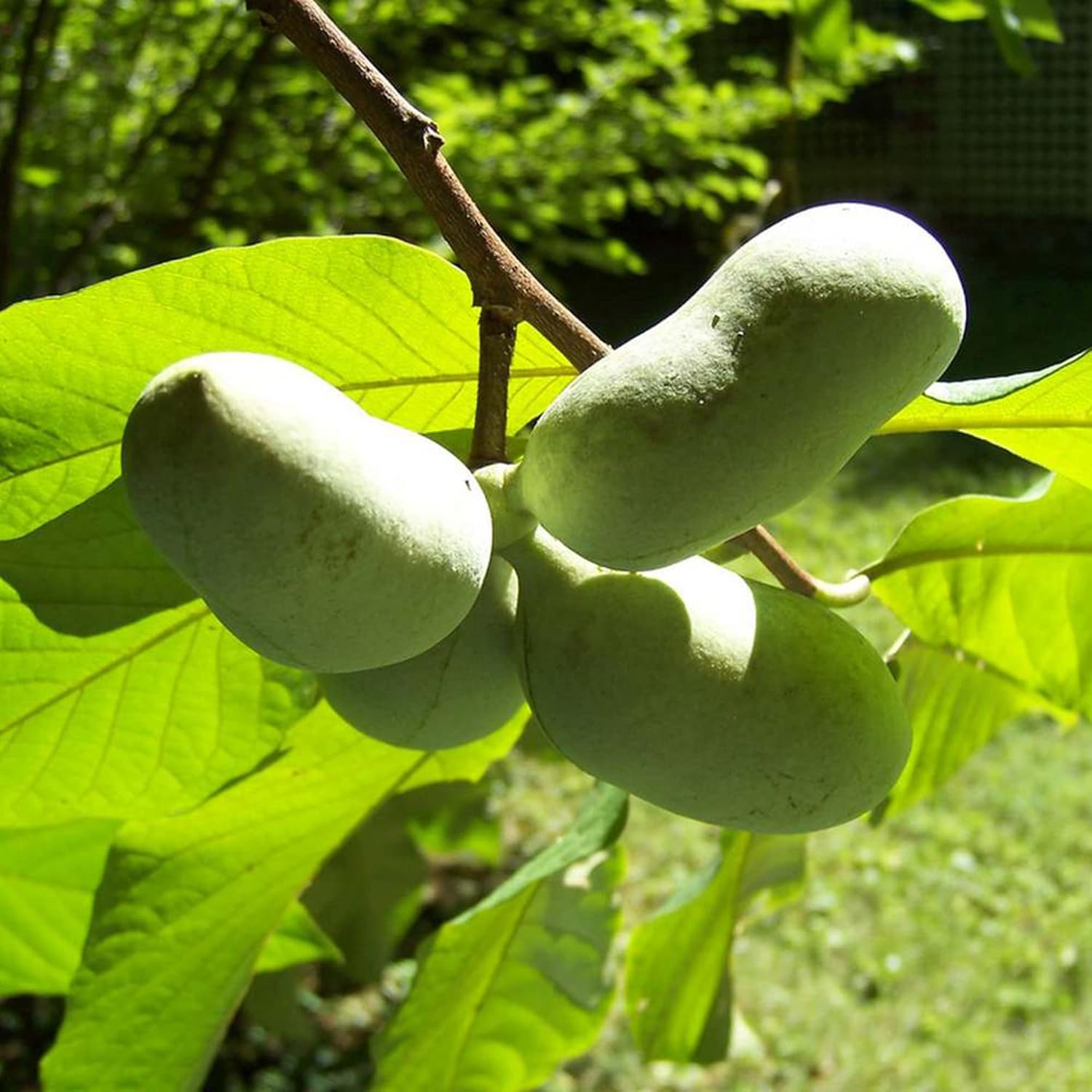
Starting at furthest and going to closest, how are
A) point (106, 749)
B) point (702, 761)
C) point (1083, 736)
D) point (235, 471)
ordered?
1. point (1083, 736)
2. point (106, 749)
3. point (702, 761)
4. point (235, 471)

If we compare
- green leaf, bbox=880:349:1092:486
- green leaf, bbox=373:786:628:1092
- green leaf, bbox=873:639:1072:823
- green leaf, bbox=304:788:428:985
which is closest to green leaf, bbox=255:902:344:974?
green leaf, bbox=373:786:628:1092

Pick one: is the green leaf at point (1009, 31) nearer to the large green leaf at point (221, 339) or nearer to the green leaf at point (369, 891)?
the large green leaf at point (221, 339)

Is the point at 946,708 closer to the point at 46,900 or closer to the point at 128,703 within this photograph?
the point at 128,703

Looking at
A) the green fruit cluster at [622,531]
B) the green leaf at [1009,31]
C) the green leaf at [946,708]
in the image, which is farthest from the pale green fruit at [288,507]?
the green leaf at [1009,31]

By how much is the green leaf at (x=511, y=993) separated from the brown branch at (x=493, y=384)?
0.63 m

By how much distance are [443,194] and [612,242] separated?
3.15 meters

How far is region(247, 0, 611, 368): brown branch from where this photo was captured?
72 centimetres

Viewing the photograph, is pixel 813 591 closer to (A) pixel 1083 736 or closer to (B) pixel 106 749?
(B) pixel 106 749

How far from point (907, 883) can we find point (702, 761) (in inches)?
128

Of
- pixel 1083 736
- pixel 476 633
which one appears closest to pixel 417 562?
pixel 476 633

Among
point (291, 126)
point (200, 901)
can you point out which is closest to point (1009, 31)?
point (200, 901)

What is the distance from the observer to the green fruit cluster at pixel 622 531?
21.0 inches

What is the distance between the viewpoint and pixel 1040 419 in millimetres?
847

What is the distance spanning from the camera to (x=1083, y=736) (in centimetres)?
418
